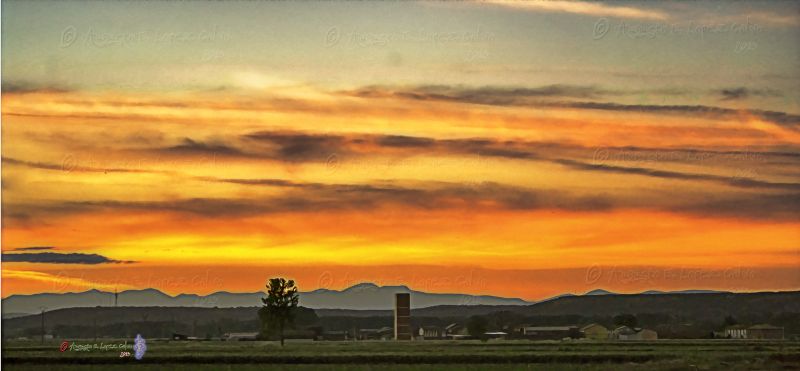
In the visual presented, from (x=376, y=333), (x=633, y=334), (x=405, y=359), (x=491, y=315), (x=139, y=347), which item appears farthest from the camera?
(x=376, y=333)

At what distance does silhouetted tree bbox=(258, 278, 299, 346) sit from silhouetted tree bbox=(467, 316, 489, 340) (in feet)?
26.3

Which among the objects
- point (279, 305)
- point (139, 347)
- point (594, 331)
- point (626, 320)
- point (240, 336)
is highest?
point (279, 305)

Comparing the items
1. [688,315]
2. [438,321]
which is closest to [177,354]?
[438,321]

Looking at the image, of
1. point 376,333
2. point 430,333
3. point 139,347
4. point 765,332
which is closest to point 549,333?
point 430,333

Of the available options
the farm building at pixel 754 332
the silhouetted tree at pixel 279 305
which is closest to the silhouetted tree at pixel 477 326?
the silhouetted tree at pixel 279 305

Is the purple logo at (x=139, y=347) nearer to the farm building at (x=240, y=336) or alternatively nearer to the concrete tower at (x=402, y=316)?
the concrete tower at (x=402, y=316)

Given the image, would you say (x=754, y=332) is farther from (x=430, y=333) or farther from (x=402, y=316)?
(x=430, y=333)

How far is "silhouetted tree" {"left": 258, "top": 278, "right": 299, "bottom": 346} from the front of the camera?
1580 inches

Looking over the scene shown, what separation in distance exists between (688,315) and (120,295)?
2595cm

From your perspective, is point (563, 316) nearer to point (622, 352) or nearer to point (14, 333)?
point (622, 352)

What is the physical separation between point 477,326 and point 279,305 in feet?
32.9

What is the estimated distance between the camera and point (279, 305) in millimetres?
49188

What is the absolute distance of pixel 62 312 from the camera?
37.0m

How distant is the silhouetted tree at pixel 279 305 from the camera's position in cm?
4012
